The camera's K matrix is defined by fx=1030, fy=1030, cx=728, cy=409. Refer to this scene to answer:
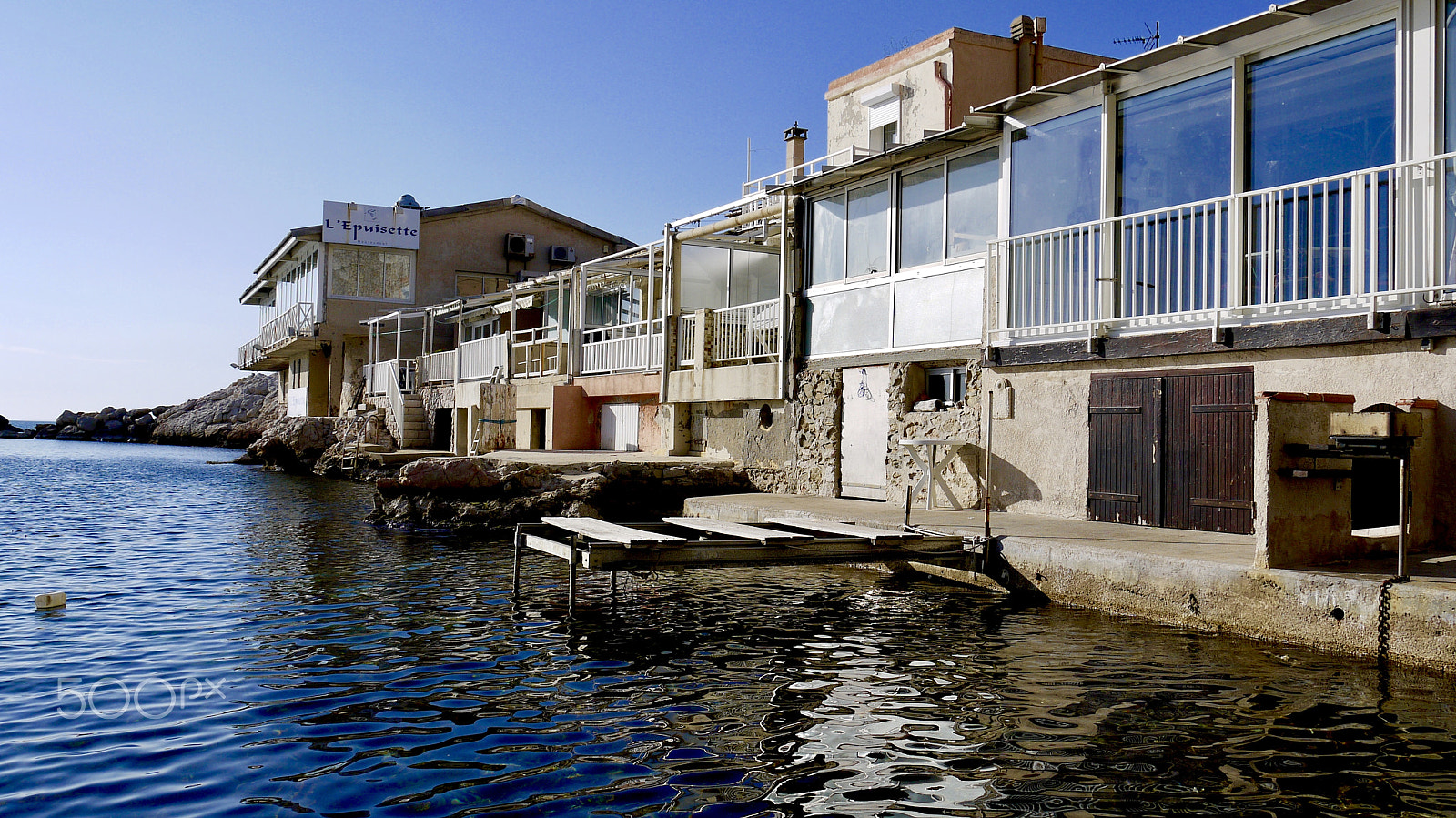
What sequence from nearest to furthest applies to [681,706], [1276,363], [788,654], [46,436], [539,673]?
[681,706]
[539,673]
[788,654]
[1276,363]
[46,436]

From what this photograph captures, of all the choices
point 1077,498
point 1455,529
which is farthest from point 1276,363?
point 1077,498

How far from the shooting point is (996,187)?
12812 mm

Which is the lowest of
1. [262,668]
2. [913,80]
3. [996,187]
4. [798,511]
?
[262,668]

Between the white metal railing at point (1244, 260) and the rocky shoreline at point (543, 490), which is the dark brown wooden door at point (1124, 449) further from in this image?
the rocky shoreline at point (543, 490)

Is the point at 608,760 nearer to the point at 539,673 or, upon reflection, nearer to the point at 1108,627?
the point at 539,673

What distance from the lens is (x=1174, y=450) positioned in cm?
1031

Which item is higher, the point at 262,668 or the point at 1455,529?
the point at 1455,529

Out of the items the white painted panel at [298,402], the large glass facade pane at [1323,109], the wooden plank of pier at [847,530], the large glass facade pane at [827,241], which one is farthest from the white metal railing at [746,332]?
the white painted panel at [298,402]

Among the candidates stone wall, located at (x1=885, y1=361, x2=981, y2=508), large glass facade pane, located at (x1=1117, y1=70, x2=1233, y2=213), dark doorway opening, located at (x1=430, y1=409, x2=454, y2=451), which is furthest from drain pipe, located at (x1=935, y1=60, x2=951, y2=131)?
dark doorway opening, located at (x1=430, y1=409, x2=454, y2=451)

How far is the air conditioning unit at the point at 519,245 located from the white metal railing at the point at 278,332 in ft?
26.9

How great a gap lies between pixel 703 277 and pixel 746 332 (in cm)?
358

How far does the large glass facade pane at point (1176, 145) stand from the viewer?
1016 centimetres

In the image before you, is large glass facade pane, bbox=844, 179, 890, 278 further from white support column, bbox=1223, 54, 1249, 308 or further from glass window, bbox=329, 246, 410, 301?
glass window, bbox=329, 246, 410, 301

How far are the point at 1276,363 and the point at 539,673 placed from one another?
23.1 ft
